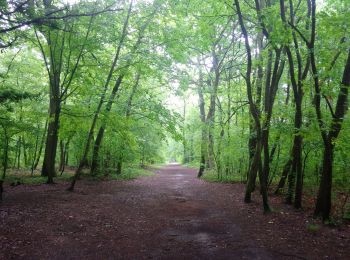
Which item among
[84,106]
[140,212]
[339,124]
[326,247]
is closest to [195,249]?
[326,247]

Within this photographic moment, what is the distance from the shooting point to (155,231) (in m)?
7.62

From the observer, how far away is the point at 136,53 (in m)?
15.3

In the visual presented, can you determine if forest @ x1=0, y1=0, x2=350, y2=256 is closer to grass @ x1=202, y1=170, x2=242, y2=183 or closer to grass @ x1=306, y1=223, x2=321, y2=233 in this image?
grass @ x1=202, y1=170, x2=242, y2=183

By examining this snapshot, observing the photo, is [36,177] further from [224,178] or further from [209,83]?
[209,83]

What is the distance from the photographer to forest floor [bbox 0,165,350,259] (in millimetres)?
5930

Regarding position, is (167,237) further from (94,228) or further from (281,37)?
(281,37)

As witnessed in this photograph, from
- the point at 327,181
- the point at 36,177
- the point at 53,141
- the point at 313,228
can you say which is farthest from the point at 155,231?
the point at 36,177

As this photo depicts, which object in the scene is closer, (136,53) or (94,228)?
(94,228)

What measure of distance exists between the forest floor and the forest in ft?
3.77

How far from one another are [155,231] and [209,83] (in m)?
19.0

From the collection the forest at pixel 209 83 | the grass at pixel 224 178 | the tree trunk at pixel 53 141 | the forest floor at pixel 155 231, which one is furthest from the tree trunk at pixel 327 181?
the tree trunk at pixel 53 141

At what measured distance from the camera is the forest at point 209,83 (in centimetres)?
862

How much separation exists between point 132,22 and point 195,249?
1444 cm

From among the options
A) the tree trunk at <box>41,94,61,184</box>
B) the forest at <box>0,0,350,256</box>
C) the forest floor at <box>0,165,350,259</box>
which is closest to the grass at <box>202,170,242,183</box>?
the forest at <box>0,0,350,256</box>
